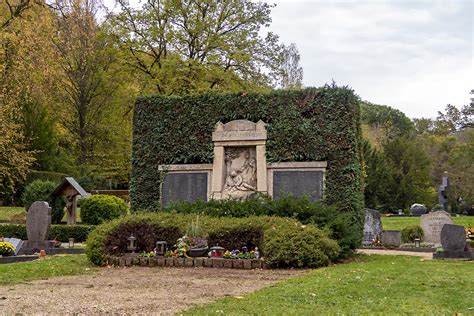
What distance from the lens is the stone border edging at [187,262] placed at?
11.0 m

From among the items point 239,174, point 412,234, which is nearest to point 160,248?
point 239,174

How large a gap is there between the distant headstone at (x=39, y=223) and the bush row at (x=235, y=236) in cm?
480

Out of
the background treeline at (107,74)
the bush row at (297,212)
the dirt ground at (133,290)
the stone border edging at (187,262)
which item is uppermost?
the background treeline at (107,74)

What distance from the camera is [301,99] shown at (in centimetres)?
1559

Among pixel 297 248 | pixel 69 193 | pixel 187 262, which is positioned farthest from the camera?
pixel 69 193

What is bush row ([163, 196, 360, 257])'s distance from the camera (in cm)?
1259

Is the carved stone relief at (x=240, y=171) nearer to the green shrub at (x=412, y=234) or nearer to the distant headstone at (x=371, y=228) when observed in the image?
the distant headstone at (x=371, y=228)

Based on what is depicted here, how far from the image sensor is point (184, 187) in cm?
1623

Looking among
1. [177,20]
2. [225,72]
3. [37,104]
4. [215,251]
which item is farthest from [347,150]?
[37,104]

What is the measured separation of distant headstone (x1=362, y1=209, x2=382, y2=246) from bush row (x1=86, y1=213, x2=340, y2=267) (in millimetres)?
7310

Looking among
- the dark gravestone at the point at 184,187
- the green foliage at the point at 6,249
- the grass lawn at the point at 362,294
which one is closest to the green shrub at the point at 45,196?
the dark gravestone at the point at 184,187

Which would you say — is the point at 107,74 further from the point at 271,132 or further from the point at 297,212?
the point at 297,212

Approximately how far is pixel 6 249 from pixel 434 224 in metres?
14.1

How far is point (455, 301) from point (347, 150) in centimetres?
812
